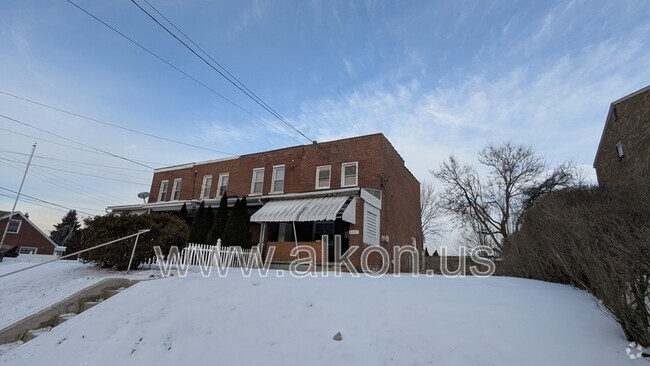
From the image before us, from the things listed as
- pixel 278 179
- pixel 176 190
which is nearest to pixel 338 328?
pixel 278 179

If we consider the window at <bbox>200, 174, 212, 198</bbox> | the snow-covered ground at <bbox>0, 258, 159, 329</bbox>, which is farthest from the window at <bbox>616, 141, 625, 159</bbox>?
the window at <bbox>200, 174, 212, 198</bbox>

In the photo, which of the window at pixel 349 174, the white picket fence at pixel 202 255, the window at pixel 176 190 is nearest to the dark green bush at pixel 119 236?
the white picket fence at pixel 202 255

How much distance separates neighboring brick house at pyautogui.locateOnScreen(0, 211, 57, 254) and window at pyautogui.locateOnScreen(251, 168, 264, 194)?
110ft

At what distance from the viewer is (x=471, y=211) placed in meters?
33.2

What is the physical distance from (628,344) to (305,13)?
449 inches

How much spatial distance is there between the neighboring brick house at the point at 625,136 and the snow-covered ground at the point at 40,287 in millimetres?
20004

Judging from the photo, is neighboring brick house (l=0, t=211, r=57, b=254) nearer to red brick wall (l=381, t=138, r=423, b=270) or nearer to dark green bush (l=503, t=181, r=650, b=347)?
red brick wall (l=381, t=138, r=423, b=270)

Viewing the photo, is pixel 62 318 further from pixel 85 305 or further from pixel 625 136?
pixel 625 136

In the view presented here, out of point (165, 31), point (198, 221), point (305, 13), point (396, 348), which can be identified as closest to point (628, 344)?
point (396, 348)

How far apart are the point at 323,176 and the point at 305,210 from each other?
14.6ft

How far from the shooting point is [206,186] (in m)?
24.6

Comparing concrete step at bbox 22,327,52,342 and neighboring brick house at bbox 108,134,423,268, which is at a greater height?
neighboring brick house at bbox 108,134,423,268

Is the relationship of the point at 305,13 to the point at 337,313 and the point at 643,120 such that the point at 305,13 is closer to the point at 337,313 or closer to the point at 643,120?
the point at 337,313

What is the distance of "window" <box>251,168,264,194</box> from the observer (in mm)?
21906
